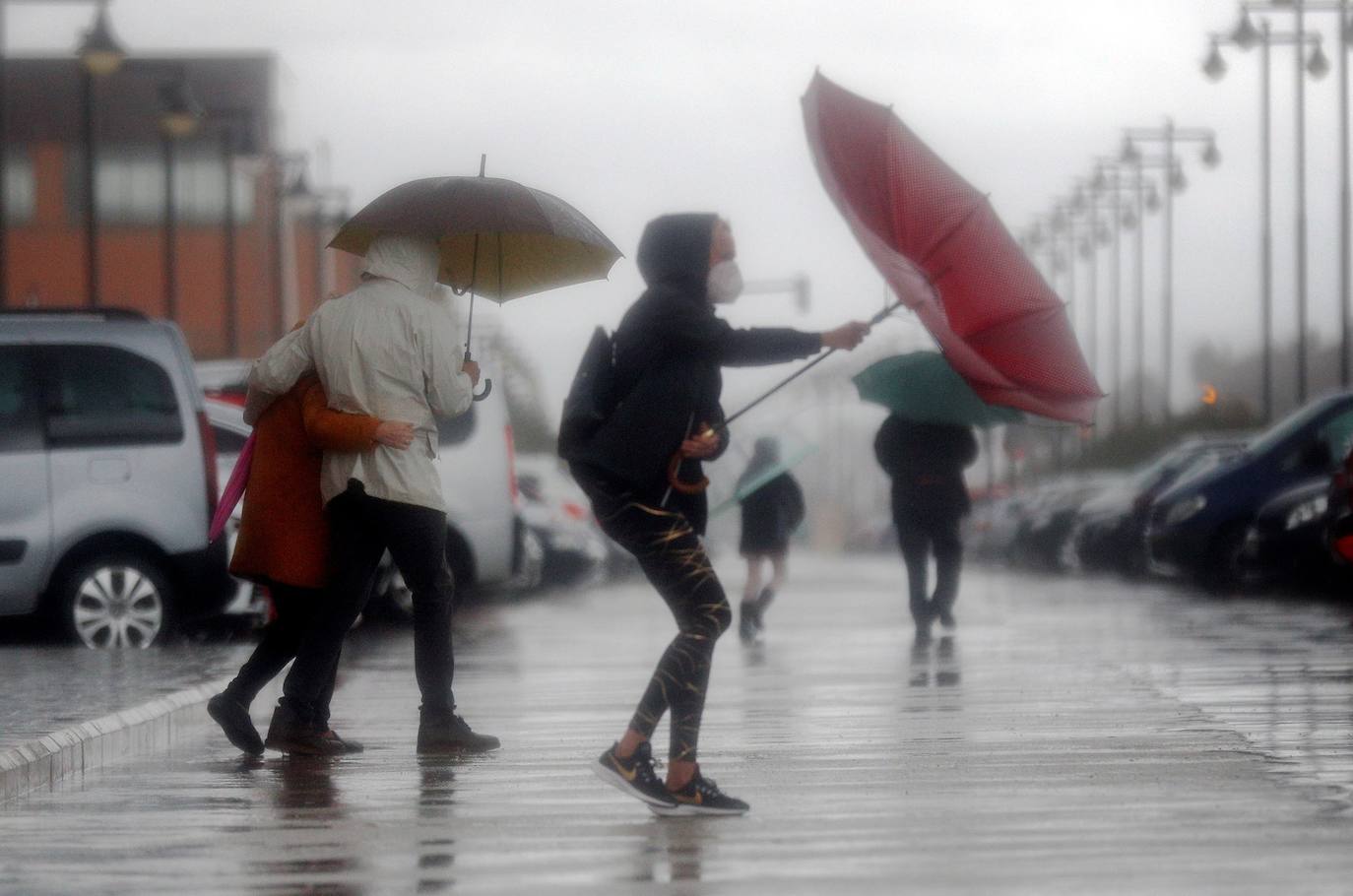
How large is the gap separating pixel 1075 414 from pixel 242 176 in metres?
80.7

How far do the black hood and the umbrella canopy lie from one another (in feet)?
5.61

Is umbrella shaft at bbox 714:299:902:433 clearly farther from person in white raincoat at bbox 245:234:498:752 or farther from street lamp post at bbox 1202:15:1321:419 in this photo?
street lamp post at bbox 1202:15:1321:419

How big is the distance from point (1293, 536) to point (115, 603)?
33.0 feet

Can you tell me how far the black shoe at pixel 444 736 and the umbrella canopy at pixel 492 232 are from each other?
1654mm

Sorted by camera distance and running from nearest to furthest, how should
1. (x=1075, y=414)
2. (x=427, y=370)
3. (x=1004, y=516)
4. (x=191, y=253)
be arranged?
(x=1075, y=414) → (x=427, y=370) → (x=1004, y=516) → (x=191, y=253)

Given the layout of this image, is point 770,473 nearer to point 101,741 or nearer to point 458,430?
point 458,430

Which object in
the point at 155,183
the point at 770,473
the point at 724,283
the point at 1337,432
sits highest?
the point at 155,183

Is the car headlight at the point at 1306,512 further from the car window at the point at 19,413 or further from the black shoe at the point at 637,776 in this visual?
the black shoe at the point at 637,776

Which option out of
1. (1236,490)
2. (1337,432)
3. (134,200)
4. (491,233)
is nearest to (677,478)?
(491,233)

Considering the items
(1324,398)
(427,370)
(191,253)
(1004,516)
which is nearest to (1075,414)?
(427,370)

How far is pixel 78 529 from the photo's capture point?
15.3m

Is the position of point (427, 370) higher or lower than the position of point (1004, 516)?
higher

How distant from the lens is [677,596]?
26.1ft

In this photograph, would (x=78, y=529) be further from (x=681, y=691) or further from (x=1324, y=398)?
(x=1324, y=398)
